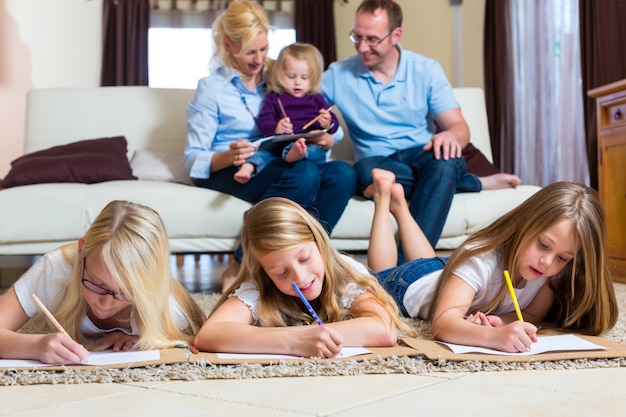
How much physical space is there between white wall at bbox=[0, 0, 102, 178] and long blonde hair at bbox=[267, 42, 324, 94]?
2.84m

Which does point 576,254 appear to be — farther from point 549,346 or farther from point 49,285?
point 49,285

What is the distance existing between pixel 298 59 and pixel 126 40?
154 inches

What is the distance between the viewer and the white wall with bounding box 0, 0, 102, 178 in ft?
16.0

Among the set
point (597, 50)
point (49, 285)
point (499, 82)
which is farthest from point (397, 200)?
point (499, 82)

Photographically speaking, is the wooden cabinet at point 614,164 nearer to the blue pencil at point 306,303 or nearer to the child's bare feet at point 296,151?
→ the child's bare feet at point 296,151

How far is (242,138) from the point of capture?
2732 millimetres

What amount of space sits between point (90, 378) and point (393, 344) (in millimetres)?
571

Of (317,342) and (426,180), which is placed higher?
(426,180)

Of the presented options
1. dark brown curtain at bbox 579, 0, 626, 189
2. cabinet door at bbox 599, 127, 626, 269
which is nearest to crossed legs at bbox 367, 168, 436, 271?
cabinet door at bbox 599, 127, 626, 269

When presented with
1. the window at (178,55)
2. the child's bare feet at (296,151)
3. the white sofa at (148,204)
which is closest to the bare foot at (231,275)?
the white sofa at (148,204)

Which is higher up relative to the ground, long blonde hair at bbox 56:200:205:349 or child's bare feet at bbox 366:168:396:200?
child's bare feet at bbox 366:168:396:200

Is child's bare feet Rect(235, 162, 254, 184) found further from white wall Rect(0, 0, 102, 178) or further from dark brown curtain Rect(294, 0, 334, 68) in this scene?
dark brown curtain Rect(294, 0, 334, 68)

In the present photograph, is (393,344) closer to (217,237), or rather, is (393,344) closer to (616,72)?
(217,237)

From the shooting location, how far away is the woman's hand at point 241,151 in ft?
8.11
